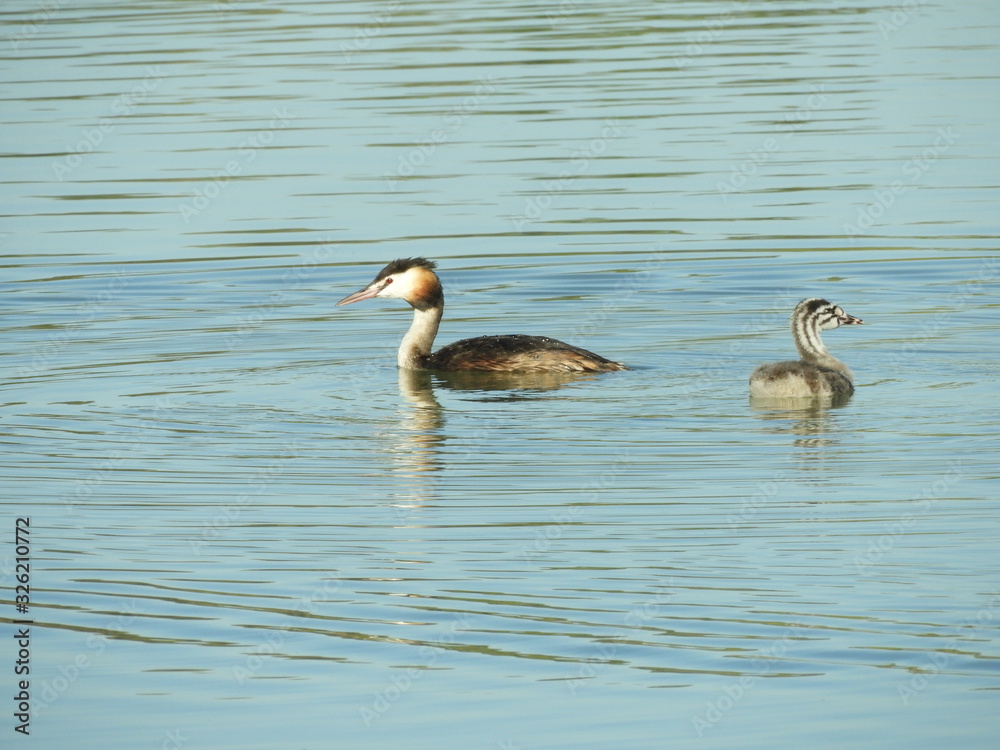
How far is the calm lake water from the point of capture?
6910mm

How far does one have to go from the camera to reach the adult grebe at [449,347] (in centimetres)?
1240

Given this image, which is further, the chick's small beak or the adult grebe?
the chick's small beak

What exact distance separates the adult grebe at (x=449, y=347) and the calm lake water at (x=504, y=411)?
19 cm

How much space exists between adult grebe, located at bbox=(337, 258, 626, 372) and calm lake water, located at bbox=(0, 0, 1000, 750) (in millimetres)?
190

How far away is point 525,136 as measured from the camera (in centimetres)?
2122

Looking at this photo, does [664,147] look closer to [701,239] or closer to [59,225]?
[701,239]

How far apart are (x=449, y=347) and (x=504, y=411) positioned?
1.69 meters

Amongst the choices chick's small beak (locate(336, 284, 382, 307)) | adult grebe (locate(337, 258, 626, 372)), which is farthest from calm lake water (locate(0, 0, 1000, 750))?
chick's small beak (locate(336, 284, 382, 307))

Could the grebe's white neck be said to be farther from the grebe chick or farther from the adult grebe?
the grebe chick

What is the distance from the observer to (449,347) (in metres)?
13.1

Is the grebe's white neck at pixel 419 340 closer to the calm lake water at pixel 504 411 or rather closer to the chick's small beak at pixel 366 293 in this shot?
the calm lake water at pixel 504 411

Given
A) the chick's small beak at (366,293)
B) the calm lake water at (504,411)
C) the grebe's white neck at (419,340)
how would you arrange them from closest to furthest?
the calm lake water at (504,411)
the grebe's white neck at (419,340)
the chick's small beak at (366,293)

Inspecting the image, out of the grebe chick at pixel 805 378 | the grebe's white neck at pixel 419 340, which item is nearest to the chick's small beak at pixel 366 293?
the grebe's white neck at pixel 419 340

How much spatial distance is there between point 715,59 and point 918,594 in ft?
62.8
